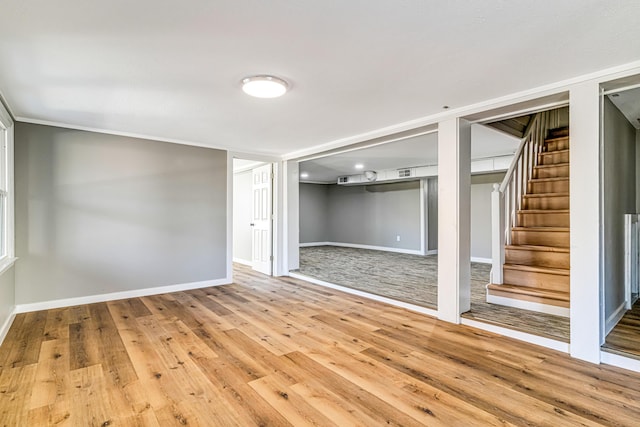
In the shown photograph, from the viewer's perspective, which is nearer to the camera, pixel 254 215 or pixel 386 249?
pixel 254 215

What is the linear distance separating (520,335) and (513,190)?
213 centimetres

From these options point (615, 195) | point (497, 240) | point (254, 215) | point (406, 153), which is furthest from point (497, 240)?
point (254, 215)

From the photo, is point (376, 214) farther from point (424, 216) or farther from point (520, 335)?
point (520, 335)

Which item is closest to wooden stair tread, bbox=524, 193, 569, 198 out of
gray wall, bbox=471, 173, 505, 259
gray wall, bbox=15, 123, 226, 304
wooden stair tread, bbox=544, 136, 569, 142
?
wooden stair tread, bbox=544, 136, 569, 142

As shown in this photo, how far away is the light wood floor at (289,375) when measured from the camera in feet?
5.91

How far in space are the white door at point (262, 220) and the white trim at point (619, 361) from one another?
4.48m

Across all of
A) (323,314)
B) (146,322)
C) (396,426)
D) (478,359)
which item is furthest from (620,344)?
(146,322)

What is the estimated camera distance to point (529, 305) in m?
3.46

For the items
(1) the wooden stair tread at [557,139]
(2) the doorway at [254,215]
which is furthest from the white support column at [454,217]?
(2) the doorway at [254,215]

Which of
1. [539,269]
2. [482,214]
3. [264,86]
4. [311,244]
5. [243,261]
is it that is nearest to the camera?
[264,86]

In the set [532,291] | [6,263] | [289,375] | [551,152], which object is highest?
[551,152]

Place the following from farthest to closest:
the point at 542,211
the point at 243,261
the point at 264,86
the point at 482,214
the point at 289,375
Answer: the point at 482,214
the point at 243,261
the point at 542,211
the point at 264,86
the point at 289,375

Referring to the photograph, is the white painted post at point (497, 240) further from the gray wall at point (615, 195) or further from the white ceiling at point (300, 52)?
the white ceiling at point (300, 52)

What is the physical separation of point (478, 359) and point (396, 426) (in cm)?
110
